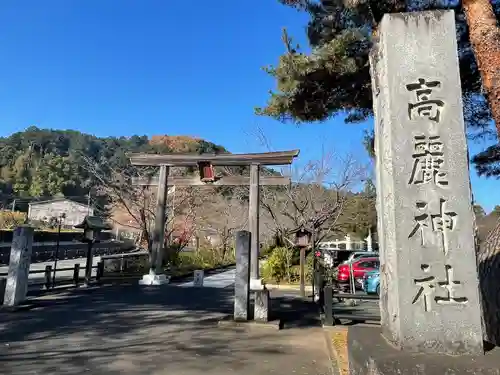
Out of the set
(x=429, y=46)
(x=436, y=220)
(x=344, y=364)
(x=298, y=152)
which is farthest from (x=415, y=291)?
(x=298, y=152)

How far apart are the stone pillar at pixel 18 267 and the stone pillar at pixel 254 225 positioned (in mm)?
6813

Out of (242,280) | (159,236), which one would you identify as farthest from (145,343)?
(159,236)

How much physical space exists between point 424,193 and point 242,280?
19.5 ft

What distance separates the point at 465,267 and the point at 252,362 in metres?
3.67

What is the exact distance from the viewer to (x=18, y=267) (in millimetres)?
9578

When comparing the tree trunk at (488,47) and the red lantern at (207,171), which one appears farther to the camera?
the red lantern at (207,171)

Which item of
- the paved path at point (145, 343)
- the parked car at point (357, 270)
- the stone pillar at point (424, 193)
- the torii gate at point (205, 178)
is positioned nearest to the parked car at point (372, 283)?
the parked car at point (357, 270)

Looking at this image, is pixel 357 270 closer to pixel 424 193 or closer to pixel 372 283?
pixel 372 283

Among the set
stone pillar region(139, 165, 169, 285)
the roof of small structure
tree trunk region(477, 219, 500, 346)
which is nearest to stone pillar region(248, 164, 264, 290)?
stone pillar region(139, 165, 169, 285)

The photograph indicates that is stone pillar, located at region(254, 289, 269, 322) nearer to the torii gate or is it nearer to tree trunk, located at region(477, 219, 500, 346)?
tree trunk, located at region(477, 219, 500, 346)

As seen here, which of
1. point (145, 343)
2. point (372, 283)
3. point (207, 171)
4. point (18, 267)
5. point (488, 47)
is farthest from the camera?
point (207, 171)

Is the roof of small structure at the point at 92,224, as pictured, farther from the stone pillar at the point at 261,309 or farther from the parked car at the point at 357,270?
the parked car at the point at 357,270

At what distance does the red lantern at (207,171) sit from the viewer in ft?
48.6

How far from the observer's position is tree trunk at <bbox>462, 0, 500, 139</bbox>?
5.77m
